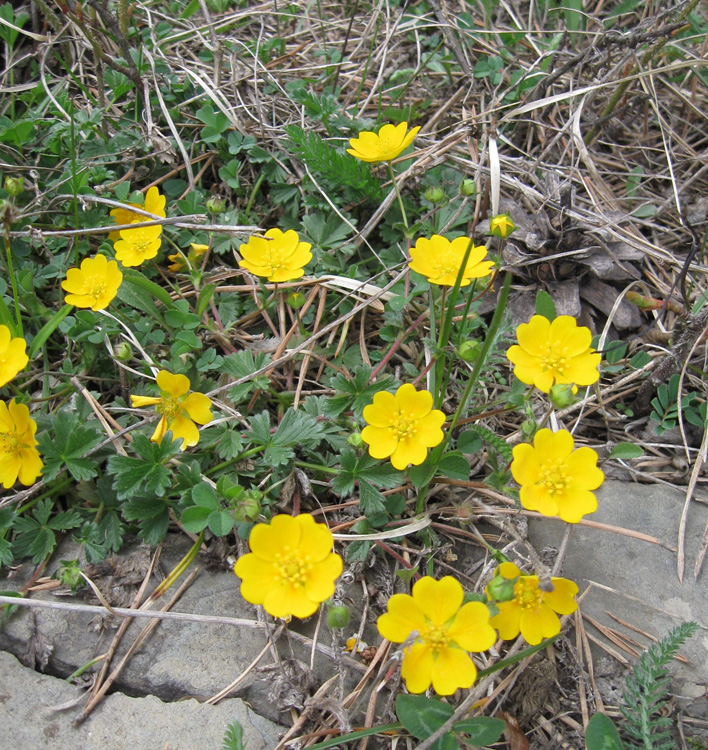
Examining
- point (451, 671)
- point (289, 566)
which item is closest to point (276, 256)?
point (289, 566)

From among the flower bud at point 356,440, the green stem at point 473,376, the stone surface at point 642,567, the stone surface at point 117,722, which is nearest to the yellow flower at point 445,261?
the green stem at point 473,376

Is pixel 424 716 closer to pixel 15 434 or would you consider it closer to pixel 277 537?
pixel 277 537

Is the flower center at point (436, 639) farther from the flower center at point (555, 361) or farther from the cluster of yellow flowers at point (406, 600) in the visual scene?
the flower center at point (555, 361)

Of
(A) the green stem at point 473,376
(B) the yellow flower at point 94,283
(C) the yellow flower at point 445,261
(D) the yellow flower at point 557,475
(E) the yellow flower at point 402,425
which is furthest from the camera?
(B) the yellow flower at point 94,283

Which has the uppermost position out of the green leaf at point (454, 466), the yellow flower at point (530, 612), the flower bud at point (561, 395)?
the flower bud at point (561, 395)

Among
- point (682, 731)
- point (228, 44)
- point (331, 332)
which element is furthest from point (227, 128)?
point (682, 731)

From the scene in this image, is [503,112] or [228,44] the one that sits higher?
[228,44]

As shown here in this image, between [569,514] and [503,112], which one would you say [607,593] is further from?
[503,112]
